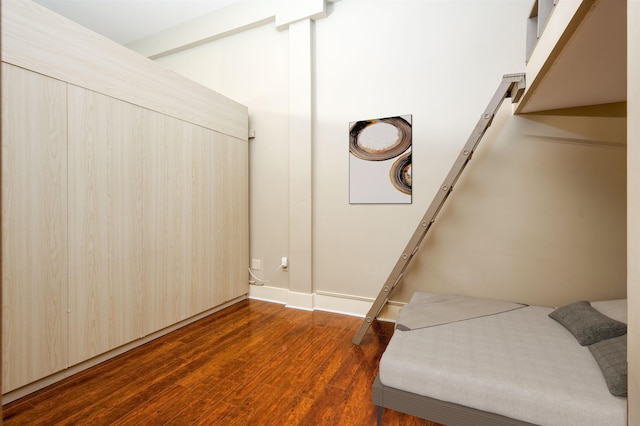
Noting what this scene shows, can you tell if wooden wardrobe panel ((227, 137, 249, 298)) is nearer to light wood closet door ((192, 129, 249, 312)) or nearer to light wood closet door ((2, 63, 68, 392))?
light wood closet door ((192, 129, 249, 312))

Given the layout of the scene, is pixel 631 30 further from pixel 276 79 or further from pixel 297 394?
pixel 276 79

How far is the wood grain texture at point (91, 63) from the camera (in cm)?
174

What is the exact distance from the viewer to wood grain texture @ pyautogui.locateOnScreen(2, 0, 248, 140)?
5.70ft

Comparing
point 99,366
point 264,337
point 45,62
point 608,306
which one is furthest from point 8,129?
point 608,306

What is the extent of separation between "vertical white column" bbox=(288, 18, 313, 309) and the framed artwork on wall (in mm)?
429

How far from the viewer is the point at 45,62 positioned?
1822 mm

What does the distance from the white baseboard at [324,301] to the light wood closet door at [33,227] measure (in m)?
1.69

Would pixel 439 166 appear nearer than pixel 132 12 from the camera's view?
Yes

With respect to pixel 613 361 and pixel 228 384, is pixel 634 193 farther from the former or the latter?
pixel 228 384

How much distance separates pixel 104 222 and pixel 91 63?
0.96 m

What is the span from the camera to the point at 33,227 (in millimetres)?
1796

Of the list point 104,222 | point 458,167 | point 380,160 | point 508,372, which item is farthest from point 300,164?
point 508,372

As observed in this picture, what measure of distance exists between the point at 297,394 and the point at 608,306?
72.0 inches

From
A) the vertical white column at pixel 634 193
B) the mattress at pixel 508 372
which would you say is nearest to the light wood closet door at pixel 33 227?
the mattress at pixel 508 372
